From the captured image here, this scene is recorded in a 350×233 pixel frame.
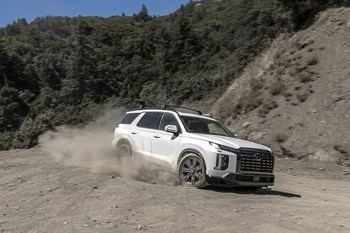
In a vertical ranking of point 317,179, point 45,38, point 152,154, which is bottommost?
point 317,179

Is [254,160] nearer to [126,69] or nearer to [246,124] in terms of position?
[246,124]

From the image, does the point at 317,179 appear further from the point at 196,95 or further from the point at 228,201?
the point at 196,95

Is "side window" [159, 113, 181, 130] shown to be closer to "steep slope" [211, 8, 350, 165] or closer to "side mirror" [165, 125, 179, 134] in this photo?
"side mirror" [165, 125, 179, 134]

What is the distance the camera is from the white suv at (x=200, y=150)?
7.08 m

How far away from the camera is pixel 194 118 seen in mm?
8719

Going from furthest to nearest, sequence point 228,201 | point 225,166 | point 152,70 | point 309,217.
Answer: point 152,70 → point 225,166 → point 228,201 → point 309,217

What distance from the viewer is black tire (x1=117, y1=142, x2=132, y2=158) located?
9.49m

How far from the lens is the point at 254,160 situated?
735cm

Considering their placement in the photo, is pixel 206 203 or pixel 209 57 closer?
pixel 206 203

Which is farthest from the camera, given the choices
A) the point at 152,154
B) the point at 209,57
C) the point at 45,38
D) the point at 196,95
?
the point at 45,38

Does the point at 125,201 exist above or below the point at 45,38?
below

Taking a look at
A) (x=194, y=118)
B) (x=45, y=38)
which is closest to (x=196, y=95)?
(x=194, y=118)

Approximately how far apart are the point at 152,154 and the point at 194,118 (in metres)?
1.42

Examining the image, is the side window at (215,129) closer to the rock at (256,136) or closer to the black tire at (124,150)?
the black tire at (124,150)
